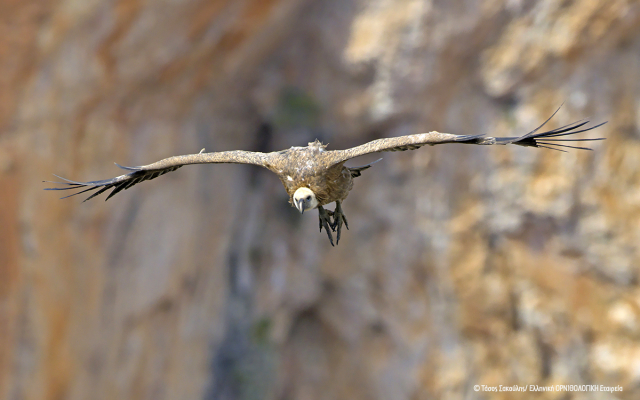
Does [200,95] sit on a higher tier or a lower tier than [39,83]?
higher

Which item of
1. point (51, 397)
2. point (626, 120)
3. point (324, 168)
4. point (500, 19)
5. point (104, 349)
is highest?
point (500, 19)

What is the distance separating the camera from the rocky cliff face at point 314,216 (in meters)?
9.05

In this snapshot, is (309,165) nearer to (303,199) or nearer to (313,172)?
(313,172)

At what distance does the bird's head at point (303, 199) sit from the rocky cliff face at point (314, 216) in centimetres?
596

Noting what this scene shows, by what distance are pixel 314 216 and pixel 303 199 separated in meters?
9.78

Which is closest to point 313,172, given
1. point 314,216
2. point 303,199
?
point 303,199

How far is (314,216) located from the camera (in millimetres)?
14148

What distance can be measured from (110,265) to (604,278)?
10.2 meters

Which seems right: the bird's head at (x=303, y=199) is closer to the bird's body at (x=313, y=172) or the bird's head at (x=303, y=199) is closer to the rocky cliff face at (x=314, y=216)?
the bird's body at (x=313, y=172)

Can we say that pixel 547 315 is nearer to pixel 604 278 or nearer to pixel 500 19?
pixel 604 278

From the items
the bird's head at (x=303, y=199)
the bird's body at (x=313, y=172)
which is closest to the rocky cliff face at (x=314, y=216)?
the bird's body at (x=313, y=172)

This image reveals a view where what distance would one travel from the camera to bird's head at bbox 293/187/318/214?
4.37 meters

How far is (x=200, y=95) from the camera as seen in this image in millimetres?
12305

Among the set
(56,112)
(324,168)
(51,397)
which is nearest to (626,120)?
(324,168)
